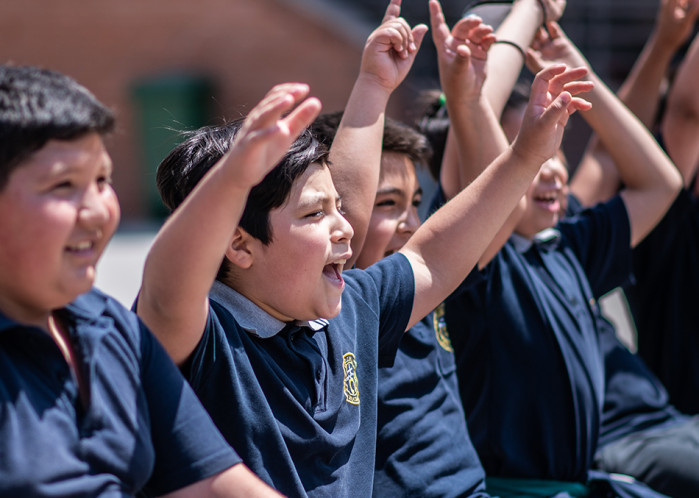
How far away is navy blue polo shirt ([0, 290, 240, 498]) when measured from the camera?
0.94m

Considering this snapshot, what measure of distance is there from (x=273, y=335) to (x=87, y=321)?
0.43 meters

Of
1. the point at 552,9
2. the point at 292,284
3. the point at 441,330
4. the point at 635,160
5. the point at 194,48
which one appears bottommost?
the point at 441,330

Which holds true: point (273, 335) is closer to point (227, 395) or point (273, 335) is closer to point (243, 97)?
point (227, 395)

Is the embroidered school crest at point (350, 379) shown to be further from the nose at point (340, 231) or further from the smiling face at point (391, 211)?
the smiling face at point (391, 211)

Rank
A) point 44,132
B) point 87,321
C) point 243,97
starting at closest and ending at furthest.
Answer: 1. point 44,132
2. point 87,321
3. point 243,97

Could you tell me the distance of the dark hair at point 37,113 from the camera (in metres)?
0.95

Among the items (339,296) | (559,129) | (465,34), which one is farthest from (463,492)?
(465,34)

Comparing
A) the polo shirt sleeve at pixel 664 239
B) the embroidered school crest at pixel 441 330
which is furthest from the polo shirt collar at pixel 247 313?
the polo shirt sleeve at pixel 664 239

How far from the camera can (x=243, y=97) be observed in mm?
11297

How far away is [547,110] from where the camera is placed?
1.61m

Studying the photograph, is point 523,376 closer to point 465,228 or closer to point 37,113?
point 465,228

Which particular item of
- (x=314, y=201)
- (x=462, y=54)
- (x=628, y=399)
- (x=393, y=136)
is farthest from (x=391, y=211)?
(x=628, y=399)

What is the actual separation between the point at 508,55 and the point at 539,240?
590 millimetres

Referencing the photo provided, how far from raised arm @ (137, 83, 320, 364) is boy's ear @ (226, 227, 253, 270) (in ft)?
0.87
